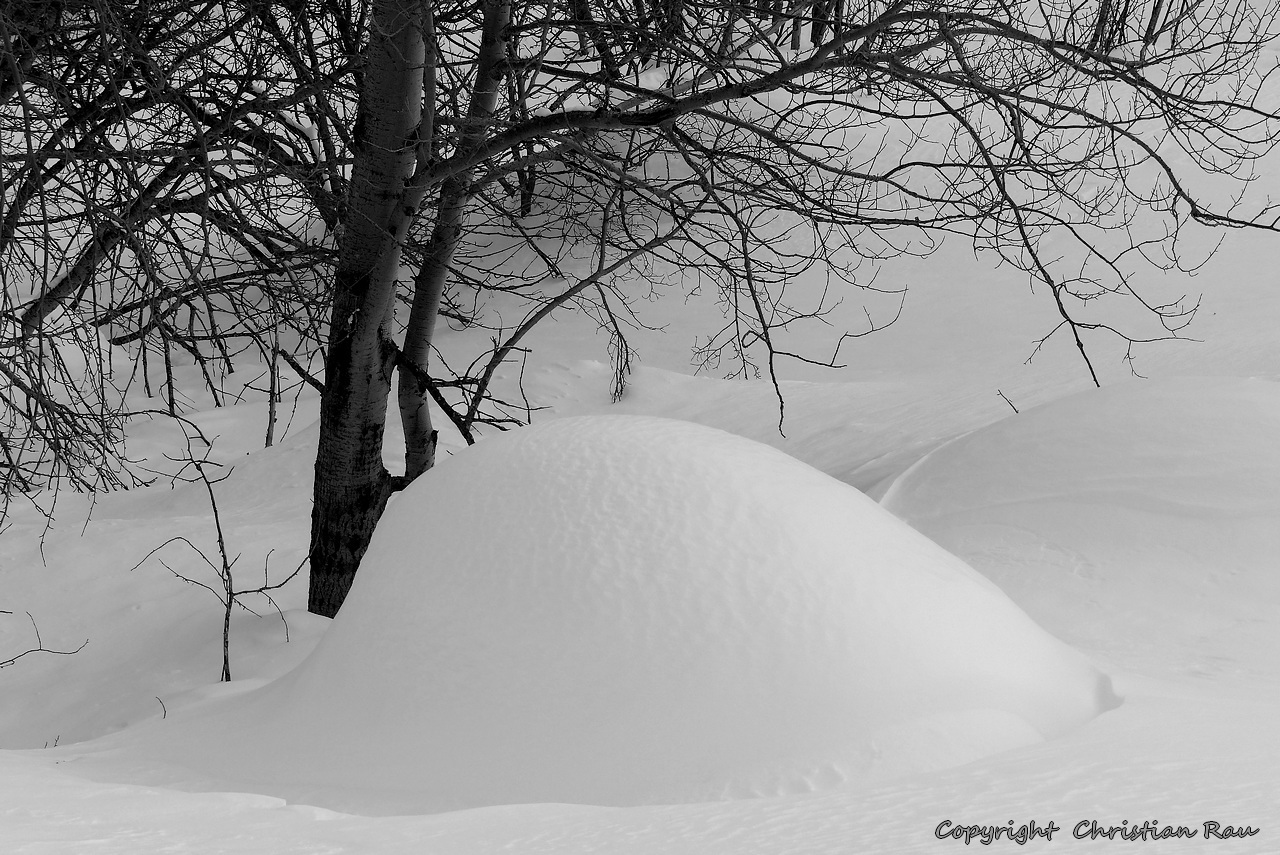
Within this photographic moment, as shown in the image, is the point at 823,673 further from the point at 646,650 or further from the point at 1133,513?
the point at 1133,513

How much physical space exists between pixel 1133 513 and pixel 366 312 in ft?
10.5

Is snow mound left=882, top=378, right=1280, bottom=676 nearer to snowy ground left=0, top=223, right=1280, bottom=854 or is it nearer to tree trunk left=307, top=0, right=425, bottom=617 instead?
snowy ground left=0, top=223, right=1280, bottom=854

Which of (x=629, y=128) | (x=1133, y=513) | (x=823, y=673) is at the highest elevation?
(x=629, y=128)

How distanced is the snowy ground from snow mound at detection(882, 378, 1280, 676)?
1cm

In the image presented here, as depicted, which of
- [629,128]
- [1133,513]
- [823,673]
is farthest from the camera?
[1133,513]

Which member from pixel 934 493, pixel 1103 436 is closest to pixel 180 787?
pixel 934 493

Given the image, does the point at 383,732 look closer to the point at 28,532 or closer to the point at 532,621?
the point at 532,621

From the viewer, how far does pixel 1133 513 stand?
14.3ft

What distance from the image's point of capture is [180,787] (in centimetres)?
250

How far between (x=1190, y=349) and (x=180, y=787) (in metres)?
8.65

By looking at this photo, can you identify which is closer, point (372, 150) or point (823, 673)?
point (823, 673)

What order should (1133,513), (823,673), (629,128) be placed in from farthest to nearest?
1. (1133,513)
2. (629,128)
3. (823,673)

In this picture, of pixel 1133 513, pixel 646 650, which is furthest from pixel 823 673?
pixel 1133 513

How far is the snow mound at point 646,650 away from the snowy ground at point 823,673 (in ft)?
0.04
